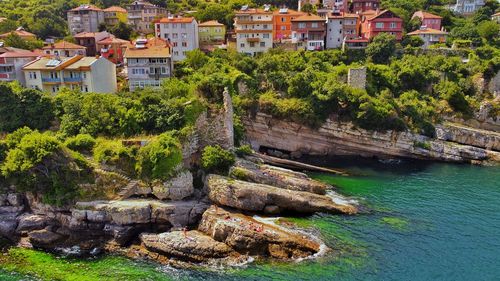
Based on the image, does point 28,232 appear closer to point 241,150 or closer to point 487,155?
point 241,150

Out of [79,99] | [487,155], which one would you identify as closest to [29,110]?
[79,99]

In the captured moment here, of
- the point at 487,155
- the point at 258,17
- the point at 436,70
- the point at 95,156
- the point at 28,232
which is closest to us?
the point at 28,232

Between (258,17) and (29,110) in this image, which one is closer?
(29,110)

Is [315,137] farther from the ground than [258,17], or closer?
closer

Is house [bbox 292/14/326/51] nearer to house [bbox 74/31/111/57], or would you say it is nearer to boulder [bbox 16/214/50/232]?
house [bbox 74/31/111/57]

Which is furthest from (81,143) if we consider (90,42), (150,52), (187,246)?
(90,42)

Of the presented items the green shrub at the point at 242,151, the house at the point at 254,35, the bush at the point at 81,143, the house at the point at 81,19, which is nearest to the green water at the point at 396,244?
the green shrub at the point at 242,151

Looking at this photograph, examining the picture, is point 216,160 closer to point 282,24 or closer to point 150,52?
point 150,52
